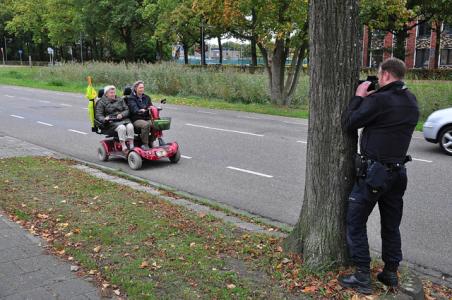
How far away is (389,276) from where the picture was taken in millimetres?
3924

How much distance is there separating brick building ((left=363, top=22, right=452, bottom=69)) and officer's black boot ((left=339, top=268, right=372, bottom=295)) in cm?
5388

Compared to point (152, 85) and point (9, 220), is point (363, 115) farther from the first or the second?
point (152, 85)

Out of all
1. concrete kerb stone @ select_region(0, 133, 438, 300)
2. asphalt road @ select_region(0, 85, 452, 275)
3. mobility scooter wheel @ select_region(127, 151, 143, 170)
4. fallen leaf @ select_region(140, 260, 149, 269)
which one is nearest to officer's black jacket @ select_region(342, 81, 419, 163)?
concrete kerb stone @ select_region(0, 133, 438, 300)

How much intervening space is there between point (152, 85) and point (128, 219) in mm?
25143

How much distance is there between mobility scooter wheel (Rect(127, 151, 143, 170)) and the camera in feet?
31.4

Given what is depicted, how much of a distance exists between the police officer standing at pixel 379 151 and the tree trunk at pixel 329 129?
0.14 metres

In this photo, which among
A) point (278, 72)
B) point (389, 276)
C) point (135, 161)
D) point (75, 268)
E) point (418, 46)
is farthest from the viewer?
point (418, 46)

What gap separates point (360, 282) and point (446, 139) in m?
8.32

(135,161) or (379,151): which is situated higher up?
(379,151)

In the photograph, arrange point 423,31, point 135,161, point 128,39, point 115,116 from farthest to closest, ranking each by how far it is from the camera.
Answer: point 128,39
point 423,31
point 115,116
point 135,161

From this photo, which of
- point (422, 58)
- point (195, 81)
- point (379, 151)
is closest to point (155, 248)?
point (379, 151)

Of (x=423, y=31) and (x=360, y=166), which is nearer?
(x=360, y=166)

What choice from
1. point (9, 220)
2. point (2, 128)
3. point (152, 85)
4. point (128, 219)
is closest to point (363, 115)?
point (128, 219)

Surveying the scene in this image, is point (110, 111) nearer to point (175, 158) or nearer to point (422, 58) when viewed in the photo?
point (175, 158)
